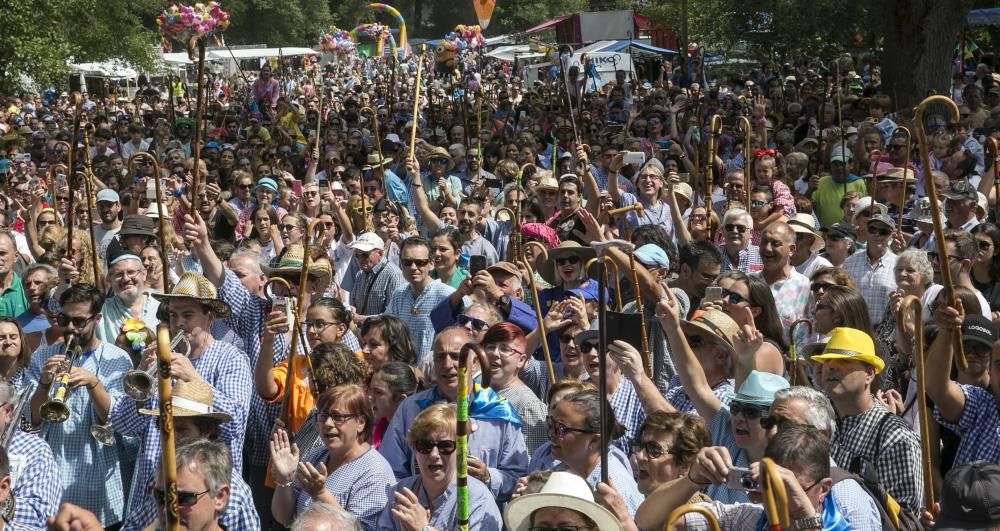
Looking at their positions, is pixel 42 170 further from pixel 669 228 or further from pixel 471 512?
pixel 471 512

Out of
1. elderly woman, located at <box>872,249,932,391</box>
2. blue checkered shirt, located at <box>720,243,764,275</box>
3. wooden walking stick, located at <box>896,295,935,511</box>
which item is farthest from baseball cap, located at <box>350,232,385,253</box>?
wooden walking stick, located at <box>896,295,935,511</box>

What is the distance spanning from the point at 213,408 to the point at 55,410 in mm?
704

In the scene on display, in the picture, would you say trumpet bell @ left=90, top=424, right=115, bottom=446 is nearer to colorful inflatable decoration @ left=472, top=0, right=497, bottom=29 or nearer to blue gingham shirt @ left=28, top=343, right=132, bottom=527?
blue gingham shirt @ left=28, top=343, right=132, bottom=527

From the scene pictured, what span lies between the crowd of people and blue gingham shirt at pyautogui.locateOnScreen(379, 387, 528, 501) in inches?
0.6

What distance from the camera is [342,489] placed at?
575 cm

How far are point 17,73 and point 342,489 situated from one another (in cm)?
2199

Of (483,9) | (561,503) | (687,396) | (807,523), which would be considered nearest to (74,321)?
(687,396)

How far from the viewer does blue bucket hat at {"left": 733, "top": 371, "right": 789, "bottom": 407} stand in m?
5.31

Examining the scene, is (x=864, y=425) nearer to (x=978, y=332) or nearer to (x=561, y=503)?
(x=978, y=332)

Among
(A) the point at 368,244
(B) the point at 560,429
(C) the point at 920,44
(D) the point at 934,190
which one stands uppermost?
(C) the point at 920,44

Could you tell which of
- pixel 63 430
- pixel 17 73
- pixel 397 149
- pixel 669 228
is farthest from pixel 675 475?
pixel 17 73

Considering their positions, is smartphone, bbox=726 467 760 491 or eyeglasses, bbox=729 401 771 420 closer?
smartphone, bbox=726 467 760 491

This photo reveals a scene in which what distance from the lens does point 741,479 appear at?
4219mm

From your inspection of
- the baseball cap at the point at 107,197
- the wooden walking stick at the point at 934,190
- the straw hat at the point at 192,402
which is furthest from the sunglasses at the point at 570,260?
the baseball cap at the point at 107,197
